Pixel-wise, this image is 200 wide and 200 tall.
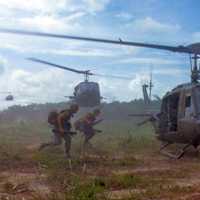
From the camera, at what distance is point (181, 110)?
48.1 ft

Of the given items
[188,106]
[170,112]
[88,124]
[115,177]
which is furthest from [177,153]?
[115,177]

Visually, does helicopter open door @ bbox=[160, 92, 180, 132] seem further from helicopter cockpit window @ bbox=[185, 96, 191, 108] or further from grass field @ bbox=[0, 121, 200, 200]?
grass field @ bbox=[0, 121, 200, 200]

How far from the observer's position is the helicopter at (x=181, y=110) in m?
12.1

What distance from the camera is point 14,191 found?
8.46 m

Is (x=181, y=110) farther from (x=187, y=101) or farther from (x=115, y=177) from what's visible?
(x=115, y=177)

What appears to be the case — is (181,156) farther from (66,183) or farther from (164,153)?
(66,183)

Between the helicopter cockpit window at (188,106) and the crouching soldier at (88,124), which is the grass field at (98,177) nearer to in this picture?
the helicopter cockpit window at (188,106)

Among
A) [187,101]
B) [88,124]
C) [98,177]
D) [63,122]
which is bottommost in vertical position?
[98,177]

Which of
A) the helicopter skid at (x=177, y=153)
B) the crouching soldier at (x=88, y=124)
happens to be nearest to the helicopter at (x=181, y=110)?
the helicopter skid at (x=177, y=153)

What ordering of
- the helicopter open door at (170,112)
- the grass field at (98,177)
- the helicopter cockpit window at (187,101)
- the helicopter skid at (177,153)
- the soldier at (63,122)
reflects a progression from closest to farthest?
the grass field at (98,177) → the helicopter cockpit window at (187,101) → the helicopter skid at (177,153) → the soldier at (63,122) → the helicopter open door at (170,112)

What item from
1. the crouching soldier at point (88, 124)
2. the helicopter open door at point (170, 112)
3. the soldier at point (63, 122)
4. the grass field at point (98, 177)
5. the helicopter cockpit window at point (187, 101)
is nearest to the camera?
the grass field at point (98, 177)

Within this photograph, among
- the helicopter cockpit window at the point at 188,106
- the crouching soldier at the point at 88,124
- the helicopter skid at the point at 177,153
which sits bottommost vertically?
the helicopter skid at the point at 177,153

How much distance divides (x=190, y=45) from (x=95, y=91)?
22228 millimetres

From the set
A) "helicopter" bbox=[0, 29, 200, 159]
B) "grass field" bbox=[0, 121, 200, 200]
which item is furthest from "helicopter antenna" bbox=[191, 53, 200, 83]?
"grass field" bbox=[0, 121, 200, 200]
